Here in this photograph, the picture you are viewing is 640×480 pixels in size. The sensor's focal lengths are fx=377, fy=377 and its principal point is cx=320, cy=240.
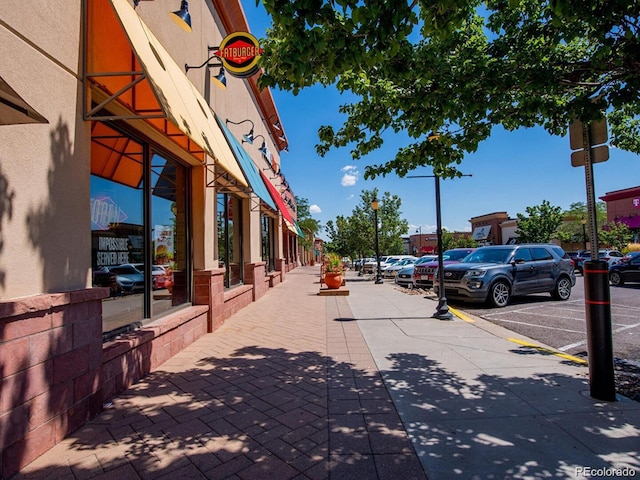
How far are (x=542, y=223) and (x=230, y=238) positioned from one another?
4632 cm

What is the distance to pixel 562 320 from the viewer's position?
8.45 m

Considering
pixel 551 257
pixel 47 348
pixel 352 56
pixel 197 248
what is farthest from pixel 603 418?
pixel 551 257

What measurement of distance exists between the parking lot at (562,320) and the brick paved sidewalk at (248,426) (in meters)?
3.83

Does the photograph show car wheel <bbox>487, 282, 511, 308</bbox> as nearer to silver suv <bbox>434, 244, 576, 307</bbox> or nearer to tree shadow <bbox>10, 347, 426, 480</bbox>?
silver suv <bbox>434, 244, 576, 307</bbox>

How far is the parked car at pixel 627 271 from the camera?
15395mm

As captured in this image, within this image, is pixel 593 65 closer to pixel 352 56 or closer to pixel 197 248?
pixel 352 56

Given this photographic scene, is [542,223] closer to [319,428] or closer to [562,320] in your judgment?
[562,320]

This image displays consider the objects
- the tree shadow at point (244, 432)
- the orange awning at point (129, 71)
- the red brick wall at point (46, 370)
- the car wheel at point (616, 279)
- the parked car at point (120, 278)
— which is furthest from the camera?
the car wheel at point (616, 279)

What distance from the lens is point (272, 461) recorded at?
283 centimetres

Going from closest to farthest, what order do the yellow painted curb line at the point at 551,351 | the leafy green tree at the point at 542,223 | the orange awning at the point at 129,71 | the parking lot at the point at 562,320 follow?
1. the orange awning at the point at 129,71
2. the yellow painted curb line at the point at 551,351
3. the parking lot at the point at 562,320
4. the leafy green tree at the point at 542,223

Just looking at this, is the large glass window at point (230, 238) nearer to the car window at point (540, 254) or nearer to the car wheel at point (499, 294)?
the car wheel at point (499, 294)

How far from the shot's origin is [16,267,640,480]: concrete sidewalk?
274 cm

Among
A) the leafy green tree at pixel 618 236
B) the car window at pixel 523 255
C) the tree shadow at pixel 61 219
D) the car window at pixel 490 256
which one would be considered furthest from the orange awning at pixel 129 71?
→ the leafy green tree at pixel 618 236

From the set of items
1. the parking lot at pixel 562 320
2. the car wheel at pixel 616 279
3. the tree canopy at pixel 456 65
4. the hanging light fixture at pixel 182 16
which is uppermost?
the hanging light fixture at pixel 182 16
